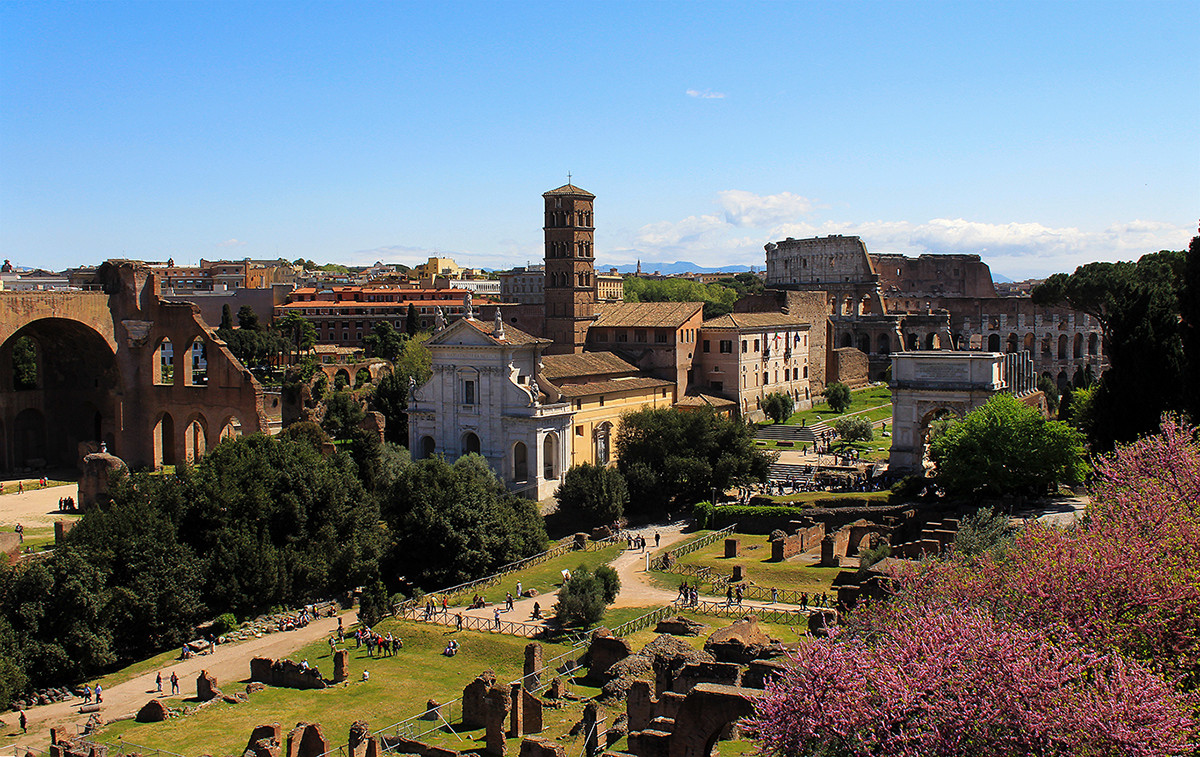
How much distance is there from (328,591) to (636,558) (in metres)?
11.1

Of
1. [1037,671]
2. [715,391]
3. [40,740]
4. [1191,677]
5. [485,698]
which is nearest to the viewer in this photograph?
[1037,671]

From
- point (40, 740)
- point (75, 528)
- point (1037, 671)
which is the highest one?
point (1037, 671)

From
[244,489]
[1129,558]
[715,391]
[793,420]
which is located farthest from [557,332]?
[1129,558]

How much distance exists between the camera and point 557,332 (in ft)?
212

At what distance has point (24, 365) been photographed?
68562mm

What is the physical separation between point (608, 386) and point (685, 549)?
54.4ft

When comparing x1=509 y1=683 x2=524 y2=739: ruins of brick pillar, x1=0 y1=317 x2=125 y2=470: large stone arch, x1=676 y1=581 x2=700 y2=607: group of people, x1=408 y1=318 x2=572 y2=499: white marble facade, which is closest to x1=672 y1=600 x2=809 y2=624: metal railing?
x1=676 y1=581 x2=700 y2=607: group of people

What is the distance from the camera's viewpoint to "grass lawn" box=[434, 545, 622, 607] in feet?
118

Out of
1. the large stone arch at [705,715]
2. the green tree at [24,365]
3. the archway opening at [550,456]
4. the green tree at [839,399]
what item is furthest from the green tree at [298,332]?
the large stone arch at [705,715]

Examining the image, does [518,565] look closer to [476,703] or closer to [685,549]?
[685,549]

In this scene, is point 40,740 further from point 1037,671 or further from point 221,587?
point 1037,671

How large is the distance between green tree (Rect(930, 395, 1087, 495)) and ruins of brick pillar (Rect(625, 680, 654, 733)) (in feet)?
73.8

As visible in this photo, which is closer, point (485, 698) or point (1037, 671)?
point (1037, 671)

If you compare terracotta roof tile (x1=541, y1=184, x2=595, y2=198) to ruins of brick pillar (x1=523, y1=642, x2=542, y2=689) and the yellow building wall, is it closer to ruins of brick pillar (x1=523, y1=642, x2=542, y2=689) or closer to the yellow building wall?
the yellow building wall
